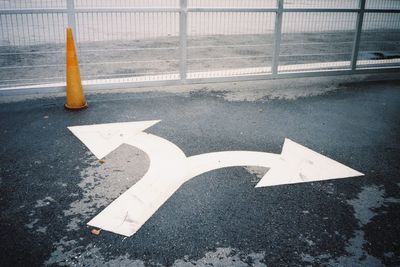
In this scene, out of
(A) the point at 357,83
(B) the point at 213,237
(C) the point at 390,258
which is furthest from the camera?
(A) the point at 357,83

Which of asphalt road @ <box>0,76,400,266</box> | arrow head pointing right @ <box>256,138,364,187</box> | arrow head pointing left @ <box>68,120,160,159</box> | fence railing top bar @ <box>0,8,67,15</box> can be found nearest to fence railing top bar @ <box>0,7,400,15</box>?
fence railing top bar @ <box>0,8,67,15</box>

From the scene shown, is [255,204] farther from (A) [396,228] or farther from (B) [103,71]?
(B) [103,71]

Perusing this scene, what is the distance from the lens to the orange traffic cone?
571 cm

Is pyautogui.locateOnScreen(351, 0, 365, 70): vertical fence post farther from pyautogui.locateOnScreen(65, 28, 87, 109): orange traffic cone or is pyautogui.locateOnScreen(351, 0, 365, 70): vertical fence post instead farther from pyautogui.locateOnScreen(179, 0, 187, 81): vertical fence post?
pyautogui.locateOnScreen(65, 28, 87, 109): orange traffic cone

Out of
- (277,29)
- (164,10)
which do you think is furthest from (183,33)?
(277,29)

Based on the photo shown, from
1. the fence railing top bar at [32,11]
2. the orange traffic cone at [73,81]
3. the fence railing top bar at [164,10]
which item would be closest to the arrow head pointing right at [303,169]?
the orange traffic cone at [73,81]

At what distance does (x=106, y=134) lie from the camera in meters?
4.91

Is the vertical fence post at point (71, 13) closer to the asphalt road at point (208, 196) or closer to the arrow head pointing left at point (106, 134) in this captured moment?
the asphalt road at point (208, 196)

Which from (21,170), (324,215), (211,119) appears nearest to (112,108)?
(211,119)

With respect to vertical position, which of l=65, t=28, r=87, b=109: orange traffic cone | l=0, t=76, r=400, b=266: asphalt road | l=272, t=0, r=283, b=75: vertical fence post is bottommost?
l=0, t=76, r=400, b=266: asphalt road

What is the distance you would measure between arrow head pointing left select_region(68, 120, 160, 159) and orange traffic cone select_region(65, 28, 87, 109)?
0.86 metres

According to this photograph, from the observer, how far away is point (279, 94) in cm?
693

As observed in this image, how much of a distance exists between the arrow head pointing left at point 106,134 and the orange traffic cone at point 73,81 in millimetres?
859

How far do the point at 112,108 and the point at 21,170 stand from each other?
2249 millimetres
